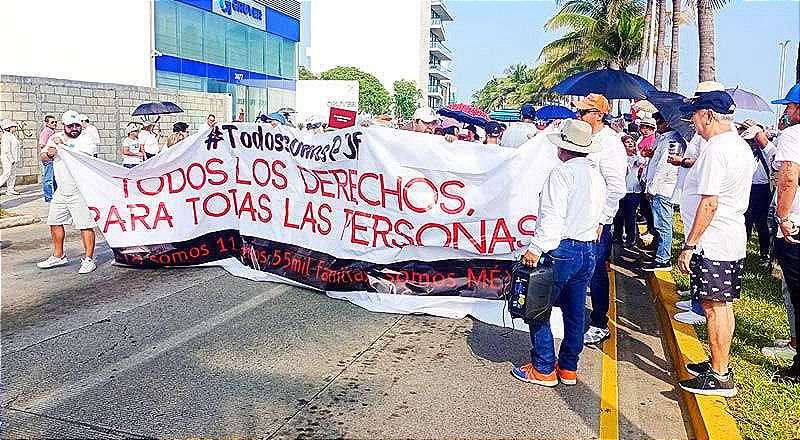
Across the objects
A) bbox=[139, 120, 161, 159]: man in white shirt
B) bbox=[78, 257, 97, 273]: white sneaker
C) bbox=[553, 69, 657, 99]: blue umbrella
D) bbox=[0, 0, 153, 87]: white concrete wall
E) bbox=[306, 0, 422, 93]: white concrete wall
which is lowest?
bbox=[78, 257, 97, 273]: white sneaker

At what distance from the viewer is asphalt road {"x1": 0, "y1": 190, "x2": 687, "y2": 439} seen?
4410 mm

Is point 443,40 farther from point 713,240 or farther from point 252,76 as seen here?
point 713,240

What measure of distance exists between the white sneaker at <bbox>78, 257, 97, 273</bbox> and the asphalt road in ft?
1.74

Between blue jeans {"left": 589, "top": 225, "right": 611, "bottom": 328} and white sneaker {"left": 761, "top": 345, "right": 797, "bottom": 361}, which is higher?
blue jeans {"left": 589, "top": 225, "right": 611, "bottom": 328}

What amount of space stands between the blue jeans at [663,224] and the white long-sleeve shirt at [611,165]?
2705mm

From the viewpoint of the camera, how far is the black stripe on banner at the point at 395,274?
22.3 ft

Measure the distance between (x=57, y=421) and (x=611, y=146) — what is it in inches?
176

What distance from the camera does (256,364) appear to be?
5.35 meters

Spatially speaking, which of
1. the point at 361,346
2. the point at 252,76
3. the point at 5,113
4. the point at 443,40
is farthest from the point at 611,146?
the point at 443,40

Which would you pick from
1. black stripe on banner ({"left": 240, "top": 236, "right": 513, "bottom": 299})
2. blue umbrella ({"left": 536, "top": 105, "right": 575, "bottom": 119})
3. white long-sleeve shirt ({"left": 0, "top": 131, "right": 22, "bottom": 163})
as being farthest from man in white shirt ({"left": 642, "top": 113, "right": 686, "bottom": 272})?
white long-sleeve shirt ({"left": 0, "top": 131, "right": 22, "bottom": 163})

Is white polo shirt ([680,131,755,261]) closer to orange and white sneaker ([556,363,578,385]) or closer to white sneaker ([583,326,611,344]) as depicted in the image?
orange and white sneaker ([556,363,578,385])

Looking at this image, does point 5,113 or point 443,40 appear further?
point 443,40

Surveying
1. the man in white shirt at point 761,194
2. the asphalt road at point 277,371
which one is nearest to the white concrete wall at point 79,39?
the asphalt road at point 277,371

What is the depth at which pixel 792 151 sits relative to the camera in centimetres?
465
